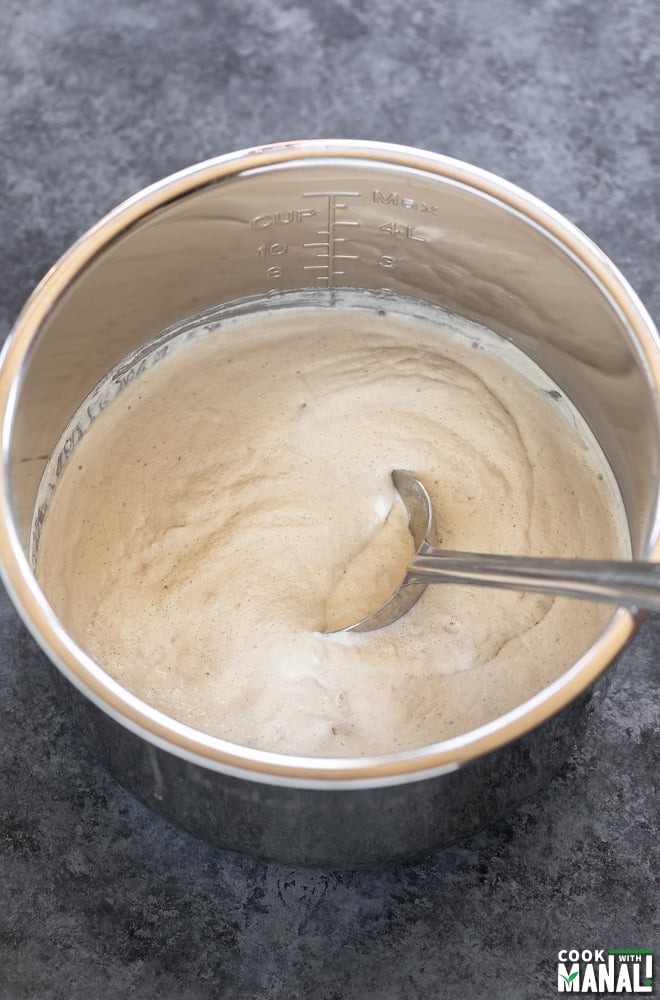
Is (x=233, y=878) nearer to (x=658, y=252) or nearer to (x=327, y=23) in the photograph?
(x=658, y=252)

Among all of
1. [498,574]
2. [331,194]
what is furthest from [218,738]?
[331,194]

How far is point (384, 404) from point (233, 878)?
0.59 metres

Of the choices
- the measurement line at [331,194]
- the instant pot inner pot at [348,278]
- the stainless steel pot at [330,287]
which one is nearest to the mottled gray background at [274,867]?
the stainless steel pot at [330,287]

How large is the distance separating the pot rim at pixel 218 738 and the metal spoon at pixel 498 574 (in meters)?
0.09

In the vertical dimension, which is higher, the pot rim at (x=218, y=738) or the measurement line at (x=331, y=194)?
the measurement line at (x=331, y=194)

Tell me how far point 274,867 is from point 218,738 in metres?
0.32

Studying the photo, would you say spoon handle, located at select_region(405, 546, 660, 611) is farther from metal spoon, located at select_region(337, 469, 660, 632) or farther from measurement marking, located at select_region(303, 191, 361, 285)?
measurement marking, located at select_region(303, 191, 361, 285)

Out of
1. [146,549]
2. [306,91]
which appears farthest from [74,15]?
[146,549]

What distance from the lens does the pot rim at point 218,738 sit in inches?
39.4

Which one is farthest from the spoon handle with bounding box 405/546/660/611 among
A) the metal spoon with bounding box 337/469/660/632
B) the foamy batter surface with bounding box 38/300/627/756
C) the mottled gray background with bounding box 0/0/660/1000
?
the mottled gray background with bounding box 0/0/660/1000

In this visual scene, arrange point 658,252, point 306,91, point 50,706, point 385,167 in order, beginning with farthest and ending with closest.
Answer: point 306,91 → point 658,252 → point 50,706 → point 385,167

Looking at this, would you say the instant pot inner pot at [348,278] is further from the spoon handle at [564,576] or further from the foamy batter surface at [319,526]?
the spoon handle at [564,576]

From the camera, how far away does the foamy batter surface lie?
127cm

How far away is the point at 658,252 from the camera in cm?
165
